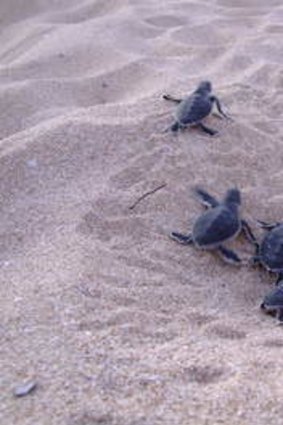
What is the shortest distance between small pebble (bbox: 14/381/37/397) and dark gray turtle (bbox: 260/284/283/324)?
896mm

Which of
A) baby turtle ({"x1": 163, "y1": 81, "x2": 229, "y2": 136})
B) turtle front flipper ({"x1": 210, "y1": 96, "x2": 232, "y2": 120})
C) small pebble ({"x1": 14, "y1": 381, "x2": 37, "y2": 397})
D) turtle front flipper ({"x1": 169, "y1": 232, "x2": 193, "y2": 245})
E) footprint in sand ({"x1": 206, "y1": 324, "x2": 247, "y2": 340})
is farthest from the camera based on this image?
turtle front flipper ({"x1": 210, "y1": 96, "x2": 232, "y2": 120})

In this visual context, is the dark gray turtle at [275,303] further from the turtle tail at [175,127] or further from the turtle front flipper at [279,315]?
the turtle tail at [175,127]

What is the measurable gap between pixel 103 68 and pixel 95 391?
9.84 feet

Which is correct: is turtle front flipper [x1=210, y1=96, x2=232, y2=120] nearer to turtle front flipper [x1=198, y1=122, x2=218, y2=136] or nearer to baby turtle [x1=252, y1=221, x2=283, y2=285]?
turtle front flipper [x1=198, y1=122, x2=218, y2=136]

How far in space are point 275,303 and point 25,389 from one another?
3.07 ft

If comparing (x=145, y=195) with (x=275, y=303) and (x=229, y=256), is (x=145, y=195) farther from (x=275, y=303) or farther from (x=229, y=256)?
(x=275, y=303)

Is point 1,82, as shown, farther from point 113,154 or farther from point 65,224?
point 65,224

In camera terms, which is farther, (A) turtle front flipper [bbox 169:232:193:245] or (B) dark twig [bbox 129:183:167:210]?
(B) dark twig [bbox 129:183:167:210]

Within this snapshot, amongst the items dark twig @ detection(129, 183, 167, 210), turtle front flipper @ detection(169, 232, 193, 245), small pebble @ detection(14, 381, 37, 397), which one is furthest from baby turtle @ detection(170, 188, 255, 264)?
small pebble @ detection(14, 381, 37, 397)

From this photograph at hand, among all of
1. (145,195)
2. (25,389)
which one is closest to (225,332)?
(25,389)

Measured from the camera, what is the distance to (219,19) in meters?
5.27

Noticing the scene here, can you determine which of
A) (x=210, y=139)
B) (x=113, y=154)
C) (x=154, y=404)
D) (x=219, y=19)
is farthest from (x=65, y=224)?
(x=219, y=19)

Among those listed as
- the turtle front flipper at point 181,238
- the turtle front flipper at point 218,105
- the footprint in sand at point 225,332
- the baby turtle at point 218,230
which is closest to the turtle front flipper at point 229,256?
the baby turtle at point 218,230

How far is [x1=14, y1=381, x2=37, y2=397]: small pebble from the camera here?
5.91 feet
